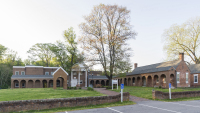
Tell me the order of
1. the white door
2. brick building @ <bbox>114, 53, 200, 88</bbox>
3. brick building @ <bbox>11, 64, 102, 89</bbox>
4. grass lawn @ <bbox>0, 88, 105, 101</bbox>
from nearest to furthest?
1. grass lawn @ <bbox>0, 88, 105, 101</bbox>
2. brick building @ <bbox>114, 53, 200, 88</bbox>
3. brick building @ <bbox>11, 64, 102, 89</bbox>
4. the white door

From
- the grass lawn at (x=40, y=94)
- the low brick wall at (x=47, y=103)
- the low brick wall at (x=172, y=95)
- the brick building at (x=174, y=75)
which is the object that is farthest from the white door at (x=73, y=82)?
the low brick wall at (x=47, y=103)

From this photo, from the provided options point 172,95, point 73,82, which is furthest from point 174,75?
point 73,82

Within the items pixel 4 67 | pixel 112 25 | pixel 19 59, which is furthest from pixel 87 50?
pixel 19 59

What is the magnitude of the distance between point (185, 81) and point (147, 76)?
8.28 m

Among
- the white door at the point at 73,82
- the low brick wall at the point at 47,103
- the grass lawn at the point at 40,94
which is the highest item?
the low brick wall at the point at 47,103

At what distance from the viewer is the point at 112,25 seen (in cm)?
3528

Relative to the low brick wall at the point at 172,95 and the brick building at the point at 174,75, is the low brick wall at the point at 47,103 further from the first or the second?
the brick building at the point at 174,75

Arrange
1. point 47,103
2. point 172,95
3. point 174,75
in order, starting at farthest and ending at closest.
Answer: point 174,75 < point 172,95 < point 47,103

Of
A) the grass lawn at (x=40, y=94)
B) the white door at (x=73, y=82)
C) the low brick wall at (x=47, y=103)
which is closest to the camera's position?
the low brick wall at (x=47, y=103)

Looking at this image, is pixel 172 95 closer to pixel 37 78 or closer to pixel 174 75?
pixel 174 75

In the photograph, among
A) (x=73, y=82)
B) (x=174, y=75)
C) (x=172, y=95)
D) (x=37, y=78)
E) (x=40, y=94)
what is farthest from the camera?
(x=73, y=82)

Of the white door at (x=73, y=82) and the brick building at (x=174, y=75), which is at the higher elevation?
the brick building at (x=174, y=75)

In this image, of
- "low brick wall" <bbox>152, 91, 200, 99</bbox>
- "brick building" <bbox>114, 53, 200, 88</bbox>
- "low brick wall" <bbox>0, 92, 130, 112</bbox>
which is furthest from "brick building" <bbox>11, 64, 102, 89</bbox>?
"low brick wall" <bbox>0, 92, 130, 112</bbox>

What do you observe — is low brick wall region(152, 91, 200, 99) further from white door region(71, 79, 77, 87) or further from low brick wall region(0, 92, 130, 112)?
white door region(71, 79, 77, 87)
